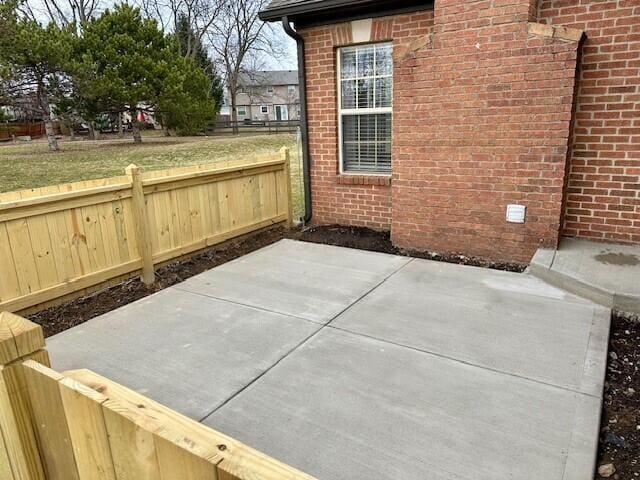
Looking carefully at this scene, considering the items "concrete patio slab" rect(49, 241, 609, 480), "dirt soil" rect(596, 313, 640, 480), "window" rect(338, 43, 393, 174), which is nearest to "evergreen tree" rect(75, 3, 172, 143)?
"window" rect(338, 43, 393, 174)

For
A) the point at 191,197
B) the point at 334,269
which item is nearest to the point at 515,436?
the point at 334,269

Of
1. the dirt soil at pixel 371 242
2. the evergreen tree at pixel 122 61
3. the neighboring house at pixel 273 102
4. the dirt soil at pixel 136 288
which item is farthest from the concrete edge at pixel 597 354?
the neighboring house at pixel 273 102

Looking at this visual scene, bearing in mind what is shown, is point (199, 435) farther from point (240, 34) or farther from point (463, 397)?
point (240, 34)

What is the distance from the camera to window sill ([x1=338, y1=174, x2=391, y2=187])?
6434 mm

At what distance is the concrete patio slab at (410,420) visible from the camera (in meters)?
2.32

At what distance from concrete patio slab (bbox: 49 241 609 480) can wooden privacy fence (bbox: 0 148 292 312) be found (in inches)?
21.6

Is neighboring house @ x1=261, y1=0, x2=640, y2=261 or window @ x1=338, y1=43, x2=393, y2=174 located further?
window @ x1=338, y1=43, x2=393, y2=174

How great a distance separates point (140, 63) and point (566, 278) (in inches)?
858

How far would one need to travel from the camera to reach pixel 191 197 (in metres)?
5.49

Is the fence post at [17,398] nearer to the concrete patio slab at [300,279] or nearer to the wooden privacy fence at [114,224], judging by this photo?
the concrete patio slab at [300,279]

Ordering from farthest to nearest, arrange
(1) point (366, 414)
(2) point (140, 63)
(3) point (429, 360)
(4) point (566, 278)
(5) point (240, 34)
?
1. (5) point (240, 34)
2. (2) point (140, 63)
3. (4) point (566, 278)
4. (3) point (429, 360)
5. (1) point (366, 414)

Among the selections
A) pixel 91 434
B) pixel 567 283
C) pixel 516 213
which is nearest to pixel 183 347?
pixel 91 434

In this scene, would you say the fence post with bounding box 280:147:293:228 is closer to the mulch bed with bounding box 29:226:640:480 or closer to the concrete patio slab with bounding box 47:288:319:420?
the mulch bed with bounding box 29:226:640:480

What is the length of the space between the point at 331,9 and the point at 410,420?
512cm
